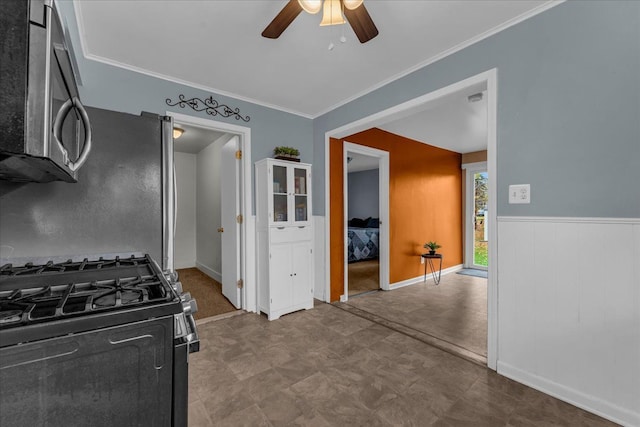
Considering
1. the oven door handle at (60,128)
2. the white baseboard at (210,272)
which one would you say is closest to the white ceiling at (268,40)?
the oven door handle at (60,128)

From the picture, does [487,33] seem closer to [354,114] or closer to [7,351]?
[354,114]

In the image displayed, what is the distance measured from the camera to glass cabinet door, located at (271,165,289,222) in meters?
3.07

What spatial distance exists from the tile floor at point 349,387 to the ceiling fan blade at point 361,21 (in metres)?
2.24

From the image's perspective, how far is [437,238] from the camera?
506 centimetres

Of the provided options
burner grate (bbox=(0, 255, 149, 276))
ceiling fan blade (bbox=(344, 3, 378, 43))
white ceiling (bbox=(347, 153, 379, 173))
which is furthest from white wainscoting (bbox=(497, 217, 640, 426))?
white ceiling (bbox=(347, 153, 379, 173))

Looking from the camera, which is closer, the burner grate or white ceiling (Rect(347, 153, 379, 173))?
the burner grate

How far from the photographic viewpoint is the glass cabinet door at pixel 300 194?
3252 millimetres

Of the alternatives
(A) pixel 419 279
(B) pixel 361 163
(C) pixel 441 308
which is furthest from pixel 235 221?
(B) pixel 361 163

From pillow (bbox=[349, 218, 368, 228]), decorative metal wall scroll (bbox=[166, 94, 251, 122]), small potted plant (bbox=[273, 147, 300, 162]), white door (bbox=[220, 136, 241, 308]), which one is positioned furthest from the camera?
pillow (bbox=[349, 218, 368, 228])

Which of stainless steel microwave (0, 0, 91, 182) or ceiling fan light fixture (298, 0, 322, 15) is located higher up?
ceiling fan light fixture (298, 0, 322, 15)

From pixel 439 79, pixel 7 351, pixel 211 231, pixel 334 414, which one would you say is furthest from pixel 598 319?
pixel 211 231

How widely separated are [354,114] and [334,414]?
274cm

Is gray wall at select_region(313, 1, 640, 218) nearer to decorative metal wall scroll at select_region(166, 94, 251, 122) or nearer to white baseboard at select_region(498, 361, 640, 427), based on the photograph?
white baseboard at select_region(498, 361, 640, 427)

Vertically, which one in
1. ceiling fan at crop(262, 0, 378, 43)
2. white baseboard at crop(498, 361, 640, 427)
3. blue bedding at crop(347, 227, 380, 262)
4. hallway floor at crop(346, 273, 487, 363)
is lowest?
hallway floor at crop(346, 273, 487, 363)
